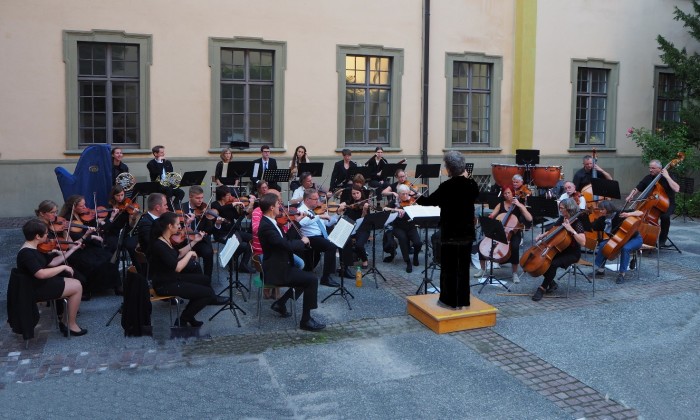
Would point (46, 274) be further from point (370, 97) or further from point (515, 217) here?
point (370, 97)

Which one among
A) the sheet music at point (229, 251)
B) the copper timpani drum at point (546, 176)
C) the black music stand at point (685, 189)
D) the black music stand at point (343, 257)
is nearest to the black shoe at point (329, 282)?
the black music stand at point (343, 257)

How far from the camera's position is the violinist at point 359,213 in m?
10.8

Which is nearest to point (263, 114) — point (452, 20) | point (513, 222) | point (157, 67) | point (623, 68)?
point (157, 67)

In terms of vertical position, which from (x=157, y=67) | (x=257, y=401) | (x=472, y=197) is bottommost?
(x=257, y=401)

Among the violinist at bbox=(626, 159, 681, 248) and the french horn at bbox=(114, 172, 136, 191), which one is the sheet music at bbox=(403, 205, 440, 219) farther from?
the french horn at bbox=(114, 172, 136, 191)

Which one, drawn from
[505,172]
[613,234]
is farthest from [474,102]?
[613,234]

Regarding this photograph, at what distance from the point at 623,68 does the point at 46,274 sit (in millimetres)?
18171

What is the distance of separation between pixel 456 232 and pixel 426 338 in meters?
1.25

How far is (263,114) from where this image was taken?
1698 centimetres

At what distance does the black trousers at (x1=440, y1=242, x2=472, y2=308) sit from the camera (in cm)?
801

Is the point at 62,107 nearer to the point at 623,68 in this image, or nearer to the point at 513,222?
the point at 513,222

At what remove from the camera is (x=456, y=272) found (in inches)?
315

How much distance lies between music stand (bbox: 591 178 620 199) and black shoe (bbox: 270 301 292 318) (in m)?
6.14

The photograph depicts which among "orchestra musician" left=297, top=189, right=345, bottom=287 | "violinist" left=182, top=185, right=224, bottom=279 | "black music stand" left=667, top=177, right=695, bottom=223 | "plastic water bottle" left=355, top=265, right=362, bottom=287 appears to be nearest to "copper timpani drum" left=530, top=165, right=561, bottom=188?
"black music stand" left=667, top=177, right=695, bottom=223
